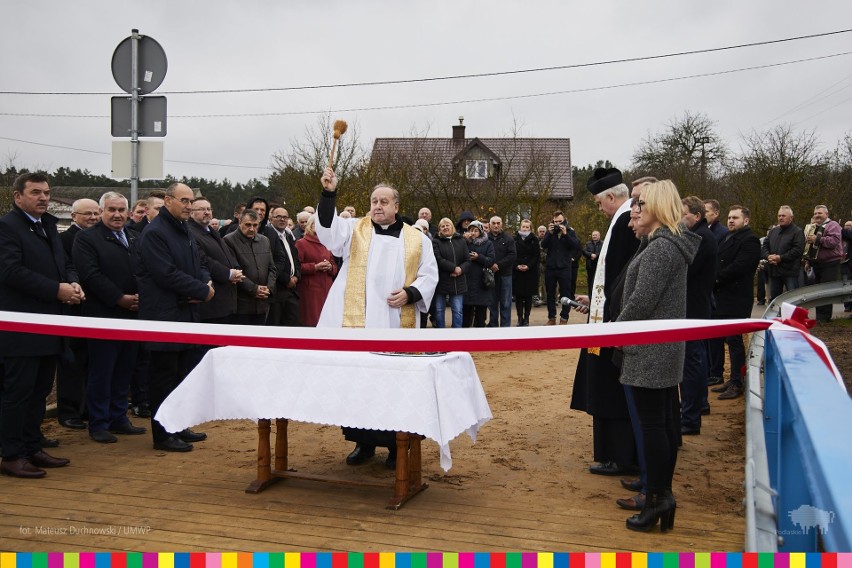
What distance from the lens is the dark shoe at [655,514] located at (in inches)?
168

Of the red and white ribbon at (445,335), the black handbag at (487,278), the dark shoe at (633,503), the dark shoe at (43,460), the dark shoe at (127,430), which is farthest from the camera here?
the black handbag at (487,278)

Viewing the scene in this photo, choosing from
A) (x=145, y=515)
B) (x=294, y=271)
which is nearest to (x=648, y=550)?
(x=145, y=515)

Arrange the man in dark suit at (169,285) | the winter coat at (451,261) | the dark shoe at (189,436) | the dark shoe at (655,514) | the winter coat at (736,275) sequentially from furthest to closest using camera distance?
the winter coat at (451,261) → the winter coat at (736,275) → the dark shoe at (189,436) → the man in dark suit at (169,285) → the dark shoe at (655,514)

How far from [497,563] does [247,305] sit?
6.35 metres

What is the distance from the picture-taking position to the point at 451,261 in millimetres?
11812

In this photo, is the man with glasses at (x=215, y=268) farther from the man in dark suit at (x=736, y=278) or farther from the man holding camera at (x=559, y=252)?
the man holding camera at (x=559, y=252)

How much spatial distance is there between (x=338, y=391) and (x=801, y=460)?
3.30 m

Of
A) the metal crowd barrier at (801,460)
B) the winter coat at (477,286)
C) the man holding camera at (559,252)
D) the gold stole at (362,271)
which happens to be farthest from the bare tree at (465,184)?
the metal crowd barrier at (801,460)

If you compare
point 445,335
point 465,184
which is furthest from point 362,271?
point 465,184

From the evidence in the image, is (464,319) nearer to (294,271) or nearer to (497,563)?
(294,271)

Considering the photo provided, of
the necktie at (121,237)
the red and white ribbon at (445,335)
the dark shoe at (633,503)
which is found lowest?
the dark shoe at (633,503)

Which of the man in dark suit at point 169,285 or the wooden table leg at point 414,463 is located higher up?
the man in dark suit at point 169,285

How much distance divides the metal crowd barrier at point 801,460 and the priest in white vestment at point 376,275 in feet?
8.32

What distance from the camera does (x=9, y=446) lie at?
17.5 ft
